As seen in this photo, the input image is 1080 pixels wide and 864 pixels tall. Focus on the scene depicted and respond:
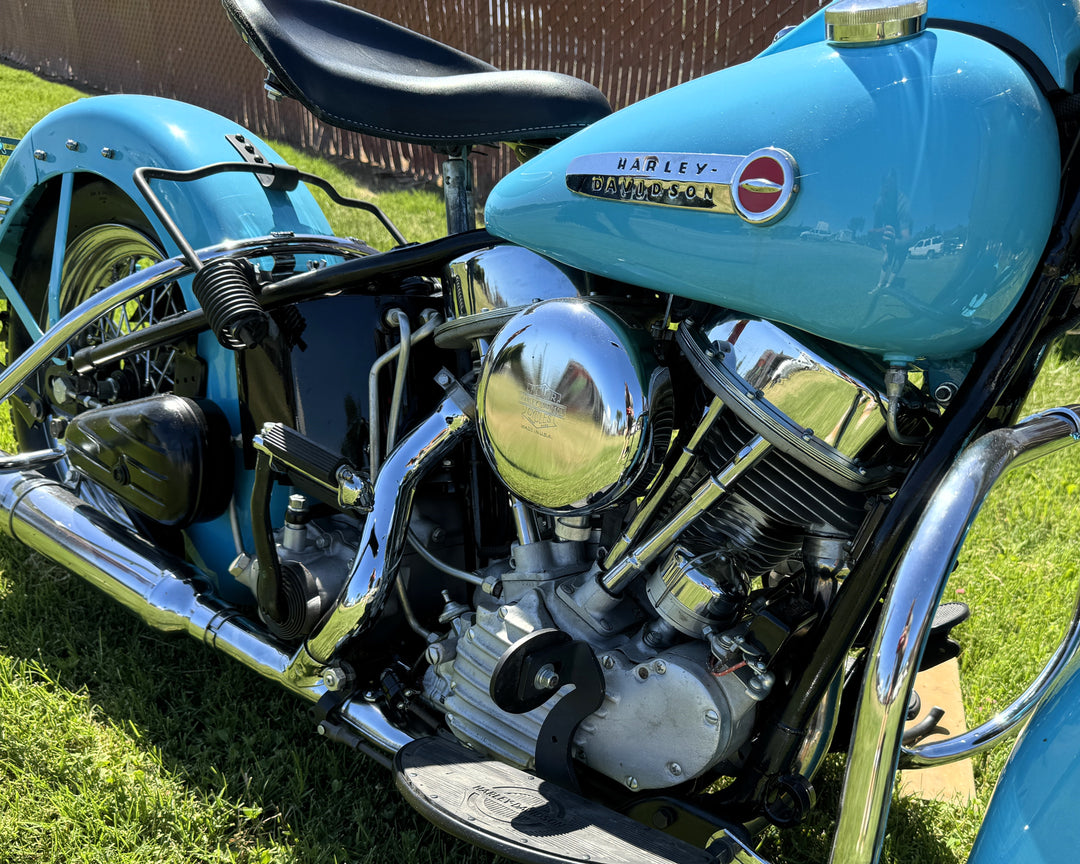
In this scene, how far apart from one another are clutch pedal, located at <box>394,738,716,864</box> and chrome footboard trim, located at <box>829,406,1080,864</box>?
29cm

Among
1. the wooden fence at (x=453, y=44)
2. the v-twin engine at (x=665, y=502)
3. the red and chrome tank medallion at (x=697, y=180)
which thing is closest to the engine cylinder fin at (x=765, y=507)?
the v-twin engine at (x=665, y=502)

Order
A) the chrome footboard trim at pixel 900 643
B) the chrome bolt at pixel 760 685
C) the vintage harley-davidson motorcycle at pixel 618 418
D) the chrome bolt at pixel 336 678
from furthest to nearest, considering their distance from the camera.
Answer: the chrome bolt at pixel 336 678 → the chrome bolt at pixel 760 685 → the vintage harley-davidson motorcycle at pixel 618 418 → the chrome footboard trim at pixel 900 643

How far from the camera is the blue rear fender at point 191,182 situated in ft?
6.87

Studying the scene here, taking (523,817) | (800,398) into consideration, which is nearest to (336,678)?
(523,817)

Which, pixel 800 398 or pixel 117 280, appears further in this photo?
pixel 117 280

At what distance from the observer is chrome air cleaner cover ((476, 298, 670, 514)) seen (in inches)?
54.1

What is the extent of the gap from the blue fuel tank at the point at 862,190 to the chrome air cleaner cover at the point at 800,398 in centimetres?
5

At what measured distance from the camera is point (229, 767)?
6.37 ft

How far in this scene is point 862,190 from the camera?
117 centimetres

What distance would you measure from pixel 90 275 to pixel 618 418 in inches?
67.3

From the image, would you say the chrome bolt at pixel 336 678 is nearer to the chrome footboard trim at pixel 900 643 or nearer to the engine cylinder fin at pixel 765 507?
the engine cylinder fin at pixel 765 507

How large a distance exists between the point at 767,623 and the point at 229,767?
1128 mm

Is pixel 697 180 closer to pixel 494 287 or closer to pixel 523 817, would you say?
pixel 494 287

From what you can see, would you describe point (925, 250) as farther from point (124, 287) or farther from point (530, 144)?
point (124, 287)
